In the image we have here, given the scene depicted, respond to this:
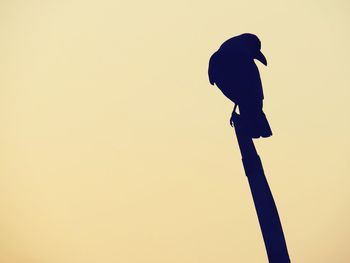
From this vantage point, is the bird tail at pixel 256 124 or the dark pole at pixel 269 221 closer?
the dark pole at pixel 269 221

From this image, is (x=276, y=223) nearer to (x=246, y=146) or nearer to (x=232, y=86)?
(x=246, y=146)

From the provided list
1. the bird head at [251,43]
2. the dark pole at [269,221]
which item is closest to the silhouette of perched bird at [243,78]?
the bird head at [251,43]

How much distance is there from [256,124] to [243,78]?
137mm

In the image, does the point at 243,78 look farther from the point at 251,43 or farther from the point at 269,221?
the point at 269,221

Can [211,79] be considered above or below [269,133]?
above

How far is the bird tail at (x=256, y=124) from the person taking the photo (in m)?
0.81

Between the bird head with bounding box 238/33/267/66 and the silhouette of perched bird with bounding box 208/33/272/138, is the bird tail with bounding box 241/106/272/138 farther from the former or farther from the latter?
the bird head with bounding box 238/33/267/66

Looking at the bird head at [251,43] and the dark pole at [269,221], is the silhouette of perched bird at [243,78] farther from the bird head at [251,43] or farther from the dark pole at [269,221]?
the dark pole at [269,221]

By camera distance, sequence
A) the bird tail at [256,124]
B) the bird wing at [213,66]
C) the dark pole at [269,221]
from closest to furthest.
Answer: the dark pole at [269,221], the bird tail at [256,124], the bird wing at [213,66]

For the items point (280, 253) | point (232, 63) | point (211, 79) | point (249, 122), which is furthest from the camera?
point (211, 79)

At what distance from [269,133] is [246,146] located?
0.12 m

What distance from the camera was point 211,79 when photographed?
1076mm

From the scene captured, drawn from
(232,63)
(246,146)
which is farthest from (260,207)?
(232,63)

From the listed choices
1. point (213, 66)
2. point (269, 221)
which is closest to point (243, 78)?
point (213, 66)
